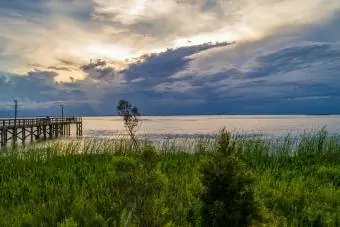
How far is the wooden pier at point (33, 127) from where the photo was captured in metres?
49.0

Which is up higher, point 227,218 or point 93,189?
point 227,218

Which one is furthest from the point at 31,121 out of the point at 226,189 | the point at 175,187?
the point at 226,189

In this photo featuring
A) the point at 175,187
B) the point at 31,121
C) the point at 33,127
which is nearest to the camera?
the point at 175,187

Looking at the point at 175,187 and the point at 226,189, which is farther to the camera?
the point at 175,187

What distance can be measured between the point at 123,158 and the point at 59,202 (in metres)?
4.98

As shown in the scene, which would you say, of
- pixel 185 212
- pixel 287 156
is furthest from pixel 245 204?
pixel 287 156

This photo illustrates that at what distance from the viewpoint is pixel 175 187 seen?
9.78m

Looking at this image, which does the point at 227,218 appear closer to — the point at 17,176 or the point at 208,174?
the point at 208,174

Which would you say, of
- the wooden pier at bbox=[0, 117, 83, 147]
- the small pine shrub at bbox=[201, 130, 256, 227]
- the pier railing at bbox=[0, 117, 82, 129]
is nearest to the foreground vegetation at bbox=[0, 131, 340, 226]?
the small pine shrub at bbox=[201, 130, 256, 227]

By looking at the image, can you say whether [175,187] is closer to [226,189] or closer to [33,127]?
[226,189]

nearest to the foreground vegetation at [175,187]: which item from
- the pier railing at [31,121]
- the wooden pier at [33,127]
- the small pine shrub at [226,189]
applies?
the small pine shrub at [226,189]

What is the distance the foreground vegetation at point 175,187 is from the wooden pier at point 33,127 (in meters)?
33.5

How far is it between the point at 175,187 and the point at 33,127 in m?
65.3

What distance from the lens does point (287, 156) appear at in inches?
647
